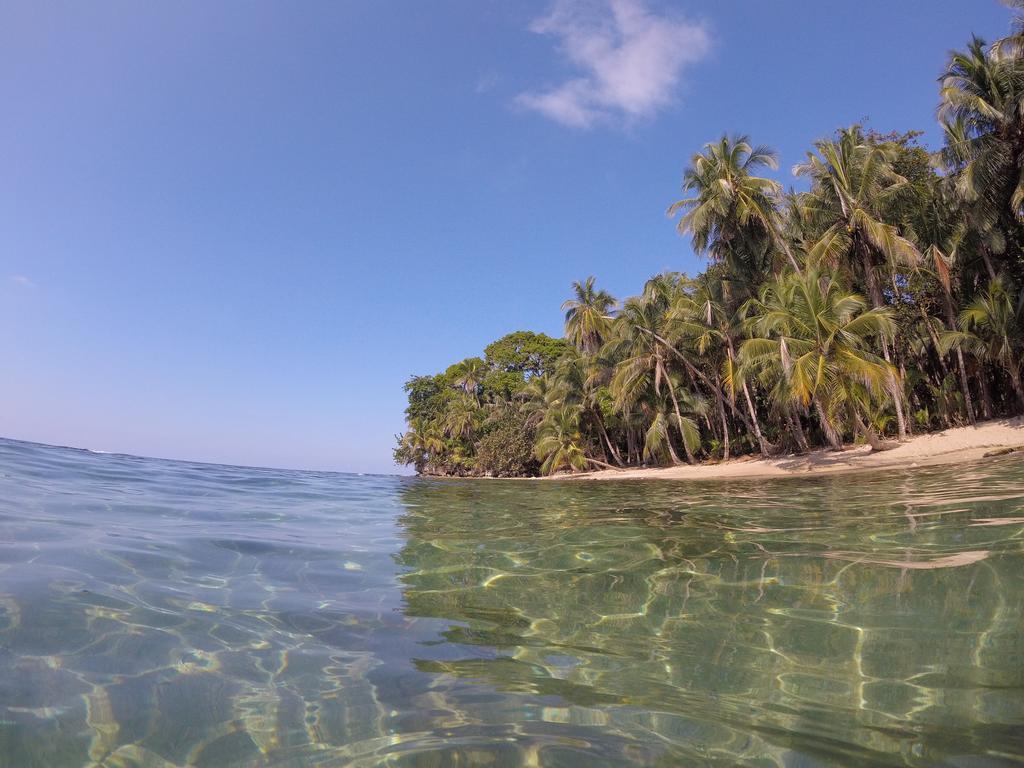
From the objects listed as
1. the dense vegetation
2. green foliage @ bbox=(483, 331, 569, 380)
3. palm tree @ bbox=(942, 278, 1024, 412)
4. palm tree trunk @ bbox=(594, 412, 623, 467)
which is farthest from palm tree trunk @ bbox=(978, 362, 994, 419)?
Answer: green foliage @ bbox=(483, 331, 569, 380)

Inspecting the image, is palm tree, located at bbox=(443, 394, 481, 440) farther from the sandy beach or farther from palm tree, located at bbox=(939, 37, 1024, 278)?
palm tree, located at bbox=(939, 37, 1024, 278)

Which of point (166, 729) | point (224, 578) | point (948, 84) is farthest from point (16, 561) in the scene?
point (948, 84)

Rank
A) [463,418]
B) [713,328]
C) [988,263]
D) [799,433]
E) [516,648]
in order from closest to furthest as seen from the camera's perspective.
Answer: [516,648], [988,263], [799,433], [713,328], [463,418]

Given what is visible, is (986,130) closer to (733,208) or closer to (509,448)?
(733,208)

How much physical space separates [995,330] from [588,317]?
19.7m

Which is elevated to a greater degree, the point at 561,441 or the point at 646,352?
the point at 646,352

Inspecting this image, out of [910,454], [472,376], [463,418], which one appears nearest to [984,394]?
[910,454]

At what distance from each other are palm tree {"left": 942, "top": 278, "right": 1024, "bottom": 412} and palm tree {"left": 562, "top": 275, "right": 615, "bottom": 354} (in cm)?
1742

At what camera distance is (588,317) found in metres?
34.0

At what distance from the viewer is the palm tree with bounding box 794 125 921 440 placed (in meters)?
21.8

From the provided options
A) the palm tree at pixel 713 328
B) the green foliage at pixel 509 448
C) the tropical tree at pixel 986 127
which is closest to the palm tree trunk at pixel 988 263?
Answer: the tropical tree at pixel 986 127

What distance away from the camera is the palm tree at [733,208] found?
2389 centimetres

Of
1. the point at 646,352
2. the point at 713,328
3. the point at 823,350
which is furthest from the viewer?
the point at 646,352

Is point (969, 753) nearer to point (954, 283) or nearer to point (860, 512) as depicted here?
point (860, 512)
